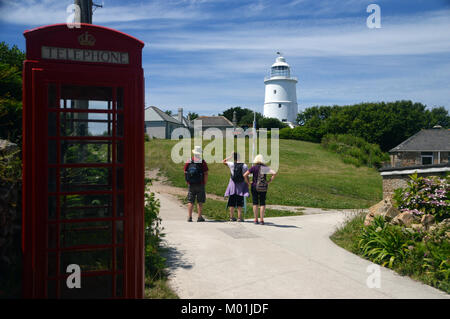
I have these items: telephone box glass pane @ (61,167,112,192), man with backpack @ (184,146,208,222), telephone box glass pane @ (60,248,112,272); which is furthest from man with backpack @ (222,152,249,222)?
telephone box glass pane @ (60,248,112,272)

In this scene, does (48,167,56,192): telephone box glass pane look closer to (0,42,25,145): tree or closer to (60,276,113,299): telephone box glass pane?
(60,276,113,299): telephone box glass pane

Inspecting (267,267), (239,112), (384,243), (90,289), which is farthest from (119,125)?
(239,112)

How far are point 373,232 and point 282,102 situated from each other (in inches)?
2528

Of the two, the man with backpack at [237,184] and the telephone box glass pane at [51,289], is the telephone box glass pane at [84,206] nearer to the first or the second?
the telephone box glass pane at [51,289]

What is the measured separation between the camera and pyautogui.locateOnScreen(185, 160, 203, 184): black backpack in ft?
30.9

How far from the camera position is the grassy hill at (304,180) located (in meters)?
18.2

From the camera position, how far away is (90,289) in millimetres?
4535

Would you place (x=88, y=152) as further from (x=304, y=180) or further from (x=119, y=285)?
(x=304, y=180)

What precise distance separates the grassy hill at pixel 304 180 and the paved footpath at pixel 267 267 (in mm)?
8052

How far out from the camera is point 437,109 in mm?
76375

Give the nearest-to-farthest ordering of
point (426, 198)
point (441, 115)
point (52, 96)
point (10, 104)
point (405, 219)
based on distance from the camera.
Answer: point (52, 96), point (10, 104), point (405, 219), point (426, 198), point (441, 115)

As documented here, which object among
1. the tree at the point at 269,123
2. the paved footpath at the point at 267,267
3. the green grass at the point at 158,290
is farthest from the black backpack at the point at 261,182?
the tree at the point at 269,123

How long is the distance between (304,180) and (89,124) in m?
21.7
